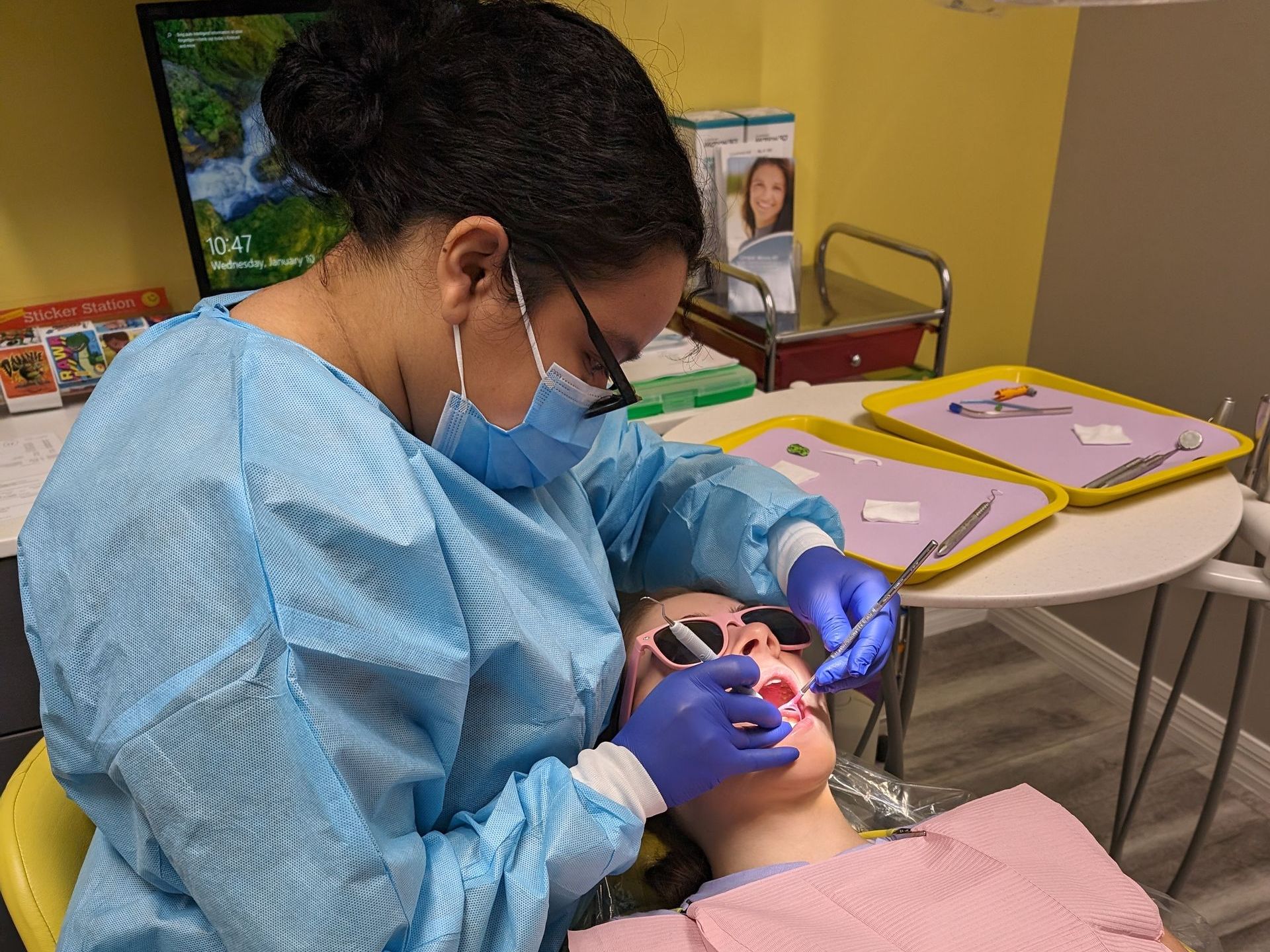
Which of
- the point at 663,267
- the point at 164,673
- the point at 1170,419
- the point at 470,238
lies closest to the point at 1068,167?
the point at 1170,419

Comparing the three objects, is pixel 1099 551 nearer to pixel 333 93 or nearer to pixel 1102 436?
pixel 1102 436

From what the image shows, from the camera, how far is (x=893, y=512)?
147 centimetres

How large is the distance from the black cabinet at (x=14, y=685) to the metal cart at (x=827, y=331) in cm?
132

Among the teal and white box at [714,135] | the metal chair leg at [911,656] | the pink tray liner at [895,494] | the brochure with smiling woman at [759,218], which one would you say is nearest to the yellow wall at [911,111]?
the teal and white box at [714,135]

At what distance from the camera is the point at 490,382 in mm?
958

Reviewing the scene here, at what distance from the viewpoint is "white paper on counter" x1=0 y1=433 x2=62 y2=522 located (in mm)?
1562

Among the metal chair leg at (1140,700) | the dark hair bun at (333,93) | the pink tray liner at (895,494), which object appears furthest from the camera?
the metal chair leg at (1140,700)

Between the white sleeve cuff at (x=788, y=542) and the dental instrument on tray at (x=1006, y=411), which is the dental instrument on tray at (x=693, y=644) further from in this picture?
the dental instrument on tray at (x=1006, y=411)

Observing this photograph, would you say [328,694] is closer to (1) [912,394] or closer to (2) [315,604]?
(2) [315,604]

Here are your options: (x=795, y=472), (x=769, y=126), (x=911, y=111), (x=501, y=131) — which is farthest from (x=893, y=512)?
(x=911, y=111)

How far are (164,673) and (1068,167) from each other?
2.54 meters

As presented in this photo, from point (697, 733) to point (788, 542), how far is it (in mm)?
409

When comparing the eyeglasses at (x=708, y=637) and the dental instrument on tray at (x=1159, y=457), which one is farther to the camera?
the dental instrument on tray at (x=1159, y=457)

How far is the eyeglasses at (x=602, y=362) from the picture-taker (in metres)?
0.91
